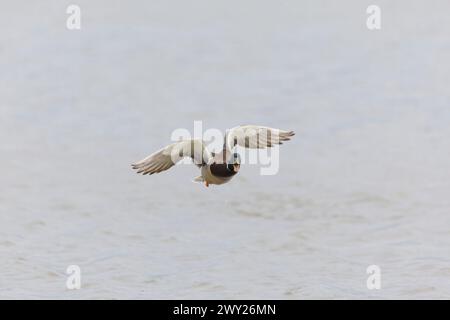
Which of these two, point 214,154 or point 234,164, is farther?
point 214,154

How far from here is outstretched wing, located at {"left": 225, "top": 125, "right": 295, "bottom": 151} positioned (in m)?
9.82

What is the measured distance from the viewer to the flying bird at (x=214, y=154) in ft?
30.9

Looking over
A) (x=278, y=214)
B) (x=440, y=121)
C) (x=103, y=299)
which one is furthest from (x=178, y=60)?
(x=103, y=299)

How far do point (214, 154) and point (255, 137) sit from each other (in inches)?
20.3

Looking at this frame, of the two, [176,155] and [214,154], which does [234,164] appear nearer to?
[214,154]

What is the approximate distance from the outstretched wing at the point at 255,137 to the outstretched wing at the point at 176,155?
34 cm

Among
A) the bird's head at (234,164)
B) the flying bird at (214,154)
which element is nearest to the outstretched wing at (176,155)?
the flying bird at (214,154)

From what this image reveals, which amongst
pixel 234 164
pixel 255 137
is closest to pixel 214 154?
pixel 234 164

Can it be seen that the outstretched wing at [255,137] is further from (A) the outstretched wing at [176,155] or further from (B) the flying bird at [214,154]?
(A) the outstretched wing at [176,155]

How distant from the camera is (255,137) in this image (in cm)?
992

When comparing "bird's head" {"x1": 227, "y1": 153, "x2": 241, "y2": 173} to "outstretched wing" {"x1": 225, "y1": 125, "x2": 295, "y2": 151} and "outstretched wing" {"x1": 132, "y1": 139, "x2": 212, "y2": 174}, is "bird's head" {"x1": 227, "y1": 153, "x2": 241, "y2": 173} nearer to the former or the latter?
"outstretched wing" {"x1": 132, "y1": 139, "x2": 212, "y2": 174}

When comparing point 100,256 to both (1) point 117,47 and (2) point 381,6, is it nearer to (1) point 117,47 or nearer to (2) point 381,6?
(1) point 117,47

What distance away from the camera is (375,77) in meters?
18.5

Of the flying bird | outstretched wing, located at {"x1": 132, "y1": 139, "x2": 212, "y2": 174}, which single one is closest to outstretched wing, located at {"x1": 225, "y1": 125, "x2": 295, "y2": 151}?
the flying bird
